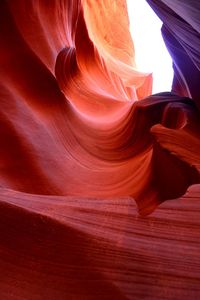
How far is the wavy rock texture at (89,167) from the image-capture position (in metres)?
0.97

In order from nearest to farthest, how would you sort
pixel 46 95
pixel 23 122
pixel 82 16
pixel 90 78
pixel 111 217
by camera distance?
pixel 111 217 → pixel 23 122 → pixel 46 95 → pixel 90 78 → pixel 82 16

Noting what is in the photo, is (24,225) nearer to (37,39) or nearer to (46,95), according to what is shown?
(46,95)

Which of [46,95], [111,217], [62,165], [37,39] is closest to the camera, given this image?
[111,217]

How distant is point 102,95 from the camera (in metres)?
3.43

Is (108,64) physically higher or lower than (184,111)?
lower

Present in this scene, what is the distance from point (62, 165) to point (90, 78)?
1.81 m

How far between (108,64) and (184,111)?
2.37 m

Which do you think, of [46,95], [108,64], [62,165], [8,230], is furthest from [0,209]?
[108,64]

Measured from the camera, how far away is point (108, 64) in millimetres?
4484

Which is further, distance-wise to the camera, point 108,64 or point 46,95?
point 108,64

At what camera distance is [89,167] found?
2.27m

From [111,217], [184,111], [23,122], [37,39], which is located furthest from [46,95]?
[111,217]

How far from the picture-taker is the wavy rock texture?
0.97 meters

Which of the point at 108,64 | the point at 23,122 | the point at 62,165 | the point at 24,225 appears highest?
the point at 24,225
